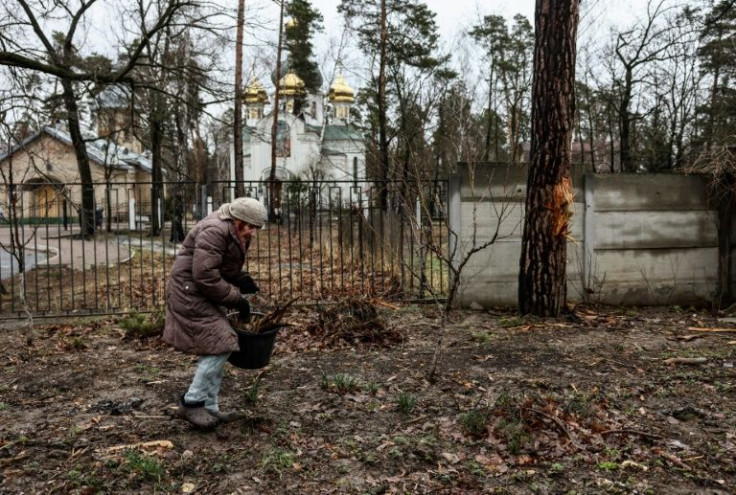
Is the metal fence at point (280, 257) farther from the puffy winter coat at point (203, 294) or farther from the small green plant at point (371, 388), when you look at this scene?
the puffy winter coat at point (203, 294)

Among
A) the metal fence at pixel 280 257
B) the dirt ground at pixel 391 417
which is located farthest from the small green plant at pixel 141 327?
the metal fence at pixel 280 257

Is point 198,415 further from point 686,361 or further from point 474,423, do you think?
point 686,361

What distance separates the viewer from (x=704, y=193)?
838cm

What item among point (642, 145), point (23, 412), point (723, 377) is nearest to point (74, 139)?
point (23, 412)

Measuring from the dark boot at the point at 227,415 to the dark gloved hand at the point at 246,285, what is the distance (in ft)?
2.86

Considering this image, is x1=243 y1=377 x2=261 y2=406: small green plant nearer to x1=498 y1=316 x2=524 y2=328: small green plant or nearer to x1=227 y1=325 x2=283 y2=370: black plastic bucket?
x1=227 y1=325 x2=283 y2=370: black plastic bucket

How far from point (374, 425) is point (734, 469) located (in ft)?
7.46

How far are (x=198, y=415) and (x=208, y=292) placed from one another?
36.4 inches

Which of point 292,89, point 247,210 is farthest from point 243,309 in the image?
point 292,89

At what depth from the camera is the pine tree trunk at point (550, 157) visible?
23.2ft

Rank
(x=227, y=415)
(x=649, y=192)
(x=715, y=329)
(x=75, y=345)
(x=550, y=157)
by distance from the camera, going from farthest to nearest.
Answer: (x=649, y=192) → (x=550, y=157) → (x=715, y=329) → (x=75, y=345) → (x=227, y=415)

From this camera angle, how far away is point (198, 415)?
402cm

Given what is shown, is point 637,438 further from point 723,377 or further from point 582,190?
point 582,190

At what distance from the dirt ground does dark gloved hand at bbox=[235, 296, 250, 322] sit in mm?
767
